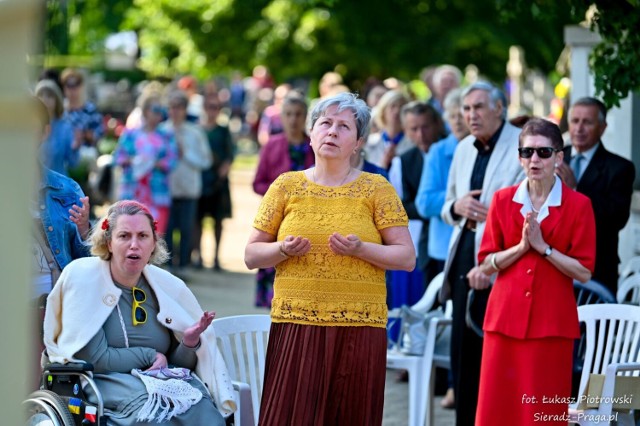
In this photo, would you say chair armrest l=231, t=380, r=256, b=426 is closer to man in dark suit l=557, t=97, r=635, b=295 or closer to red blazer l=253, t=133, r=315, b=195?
man in dark suit l=557, t=97, r=635, b=295

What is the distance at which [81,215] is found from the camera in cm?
604

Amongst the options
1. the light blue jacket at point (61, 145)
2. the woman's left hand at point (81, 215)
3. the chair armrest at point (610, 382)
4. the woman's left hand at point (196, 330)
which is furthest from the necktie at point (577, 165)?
the light blue jacket at point (61, 145)

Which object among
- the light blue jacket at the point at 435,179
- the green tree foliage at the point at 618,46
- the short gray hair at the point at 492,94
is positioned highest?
the green tree foliage at the point at 618,46

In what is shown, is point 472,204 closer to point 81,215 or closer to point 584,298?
point 584,298

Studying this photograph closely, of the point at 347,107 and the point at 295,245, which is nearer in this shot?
the point at 295,245

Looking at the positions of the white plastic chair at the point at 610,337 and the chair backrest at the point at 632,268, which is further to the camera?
the chair backrest at the point at 632,268

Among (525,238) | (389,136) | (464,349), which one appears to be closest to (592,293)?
(464,349)

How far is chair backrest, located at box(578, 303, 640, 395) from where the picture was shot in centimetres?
651

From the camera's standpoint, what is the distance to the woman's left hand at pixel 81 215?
6035 millimetres

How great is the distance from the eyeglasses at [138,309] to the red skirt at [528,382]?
1770 mm

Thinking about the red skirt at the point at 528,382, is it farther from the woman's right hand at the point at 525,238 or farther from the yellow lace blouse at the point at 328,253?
the yellow lace blouse at the point at 328,253

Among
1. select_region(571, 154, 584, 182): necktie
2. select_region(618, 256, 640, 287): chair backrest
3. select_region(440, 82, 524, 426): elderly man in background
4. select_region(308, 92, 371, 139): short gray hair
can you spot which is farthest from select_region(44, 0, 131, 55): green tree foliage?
select_region(618, 256, 640, 287): chair backrest

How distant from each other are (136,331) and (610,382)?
92.6 inches

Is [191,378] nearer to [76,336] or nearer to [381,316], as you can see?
[76,336]
